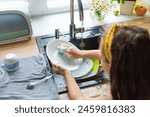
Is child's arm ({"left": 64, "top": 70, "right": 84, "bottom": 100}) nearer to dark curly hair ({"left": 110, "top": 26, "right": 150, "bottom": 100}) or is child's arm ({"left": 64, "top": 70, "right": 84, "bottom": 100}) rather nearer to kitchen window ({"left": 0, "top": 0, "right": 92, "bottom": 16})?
dark curly hair ({"left": 110, "top": 26, "right": 150, "bottom": 100})

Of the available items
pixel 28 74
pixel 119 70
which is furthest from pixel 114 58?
pixel 28 74

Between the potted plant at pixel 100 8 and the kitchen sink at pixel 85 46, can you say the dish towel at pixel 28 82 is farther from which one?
the potted plant at pixel 100 8

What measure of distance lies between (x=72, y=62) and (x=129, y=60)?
0.51 m

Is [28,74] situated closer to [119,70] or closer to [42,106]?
[42,106]

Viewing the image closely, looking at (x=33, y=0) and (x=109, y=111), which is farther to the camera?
(x=33, y=0)

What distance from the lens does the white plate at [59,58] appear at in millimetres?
1218

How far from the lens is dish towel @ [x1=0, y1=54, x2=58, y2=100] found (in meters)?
0.95

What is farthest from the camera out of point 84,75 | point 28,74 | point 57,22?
point 57,22

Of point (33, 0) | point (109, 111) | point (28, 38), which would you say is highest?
point (33, 0)

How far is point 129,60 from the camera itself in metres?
0.76

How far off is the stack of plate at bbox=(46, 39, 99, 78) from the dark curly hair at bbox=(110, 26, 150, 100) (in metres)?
0.37

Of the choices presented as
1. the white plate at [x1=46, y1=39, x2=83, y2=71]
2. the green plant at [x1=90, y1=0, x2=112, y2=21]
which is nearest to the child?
the white plate at [x1=46, y1=39, x2=83, y2=71]

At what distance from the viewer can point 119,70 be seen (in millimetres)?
788

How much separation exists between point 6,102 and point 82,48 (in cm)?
57
